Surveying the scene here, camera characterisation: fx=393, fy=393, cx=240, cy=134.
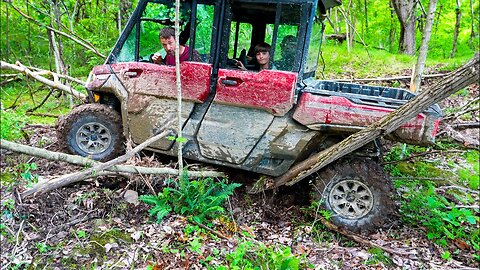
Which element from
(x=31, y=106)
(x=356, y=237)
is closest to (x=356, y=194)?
(x=356, y=237)

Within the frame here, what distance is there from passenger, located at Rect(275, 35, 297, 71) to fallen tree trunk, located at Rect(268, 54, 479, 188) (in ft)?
3.45

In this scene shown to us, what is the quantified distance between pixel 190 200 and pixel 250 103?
1.27m

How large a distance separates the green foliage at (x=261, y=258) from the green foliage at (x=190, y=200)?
1.80 feet

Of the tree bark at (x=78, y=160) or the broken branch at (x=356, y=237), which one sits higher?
the tree bark at (x=78, y=160)

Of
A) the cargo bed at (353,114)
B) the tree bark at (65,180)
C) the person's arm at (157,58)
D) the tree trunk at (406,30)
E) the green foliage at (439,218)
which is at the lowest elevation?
the green foliage at (439,218)

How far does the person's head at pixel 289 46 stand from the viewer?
434 centimetres

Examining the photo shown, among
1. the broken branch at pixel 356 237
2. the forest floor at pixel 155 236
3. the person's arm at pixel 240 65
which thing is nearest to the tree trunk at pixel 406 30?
the person's arm at pixel 240 65

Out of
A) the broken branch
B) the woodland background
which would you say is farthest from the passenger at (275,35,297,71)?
the broken branch

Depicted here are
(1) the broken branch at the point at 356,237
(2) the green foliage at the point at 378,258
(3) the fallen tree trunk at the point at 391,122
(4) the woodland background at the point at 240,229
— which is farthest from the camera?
(1) the broken branch at the point at 356,237

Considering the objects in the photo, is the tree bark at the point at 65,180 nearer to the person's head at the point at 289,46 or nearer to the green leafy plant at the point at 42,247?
the green leafy plant at the point at 42,247

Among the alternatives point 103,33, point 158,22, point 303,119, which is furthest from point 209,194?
point 103,33

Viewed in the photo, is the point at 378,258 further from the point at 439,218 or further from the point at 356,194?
the point at 439,218

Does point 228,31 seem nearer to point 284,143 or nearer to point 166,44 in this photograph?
point 166,44

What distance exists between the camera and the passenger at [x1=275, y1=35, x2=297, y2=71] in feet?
14.3
